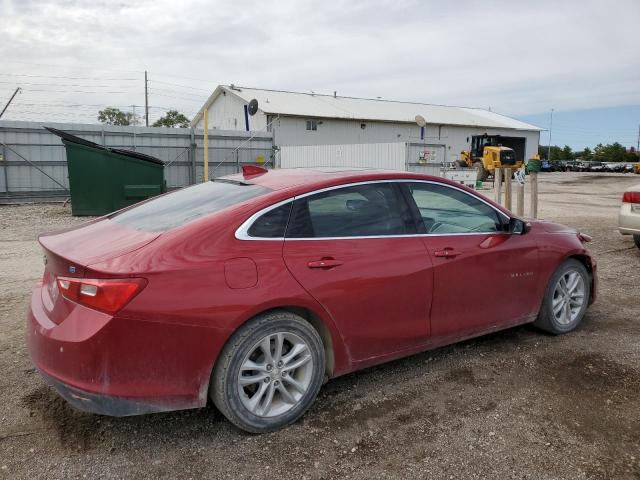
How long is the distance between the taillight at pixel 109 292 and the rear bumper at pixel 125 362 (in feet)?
0.14

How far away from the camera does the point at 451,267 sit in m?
3.73

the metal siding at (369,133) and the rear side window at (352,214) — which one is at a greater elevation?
the metal siding at (369,133)

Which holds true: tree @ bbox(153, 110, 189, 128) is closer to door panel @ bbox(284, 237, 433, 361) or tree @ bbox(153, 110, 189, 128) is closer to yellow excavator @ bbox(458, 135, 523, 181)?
yellow excavator @ bbox(458, 135, 523, 181)

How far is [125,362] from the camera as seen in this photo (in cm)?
265

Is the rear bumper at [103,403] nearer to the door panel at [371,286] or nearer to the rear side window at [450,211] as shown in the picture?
the door panel at [371,286]

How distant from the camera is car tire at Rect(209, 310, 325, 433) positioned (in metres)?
2.88

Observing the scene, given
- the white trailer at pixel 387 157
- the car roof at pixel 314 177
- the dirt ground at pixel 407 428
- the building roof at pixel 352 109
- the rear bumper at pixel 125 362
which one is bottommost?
the dirt ground at pixel 407 428

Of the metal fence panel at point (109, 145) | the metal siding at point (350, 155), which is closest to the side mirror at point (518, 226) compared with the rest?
the metal siding at point (350, 155)

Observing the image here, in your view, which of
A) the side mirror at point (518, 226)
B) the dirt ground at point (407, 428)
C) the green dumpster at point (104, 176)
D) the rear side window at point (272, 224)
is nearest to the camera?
the dirt ground at point (407, 428)

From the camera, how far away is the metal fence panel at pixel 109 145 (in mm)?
17141

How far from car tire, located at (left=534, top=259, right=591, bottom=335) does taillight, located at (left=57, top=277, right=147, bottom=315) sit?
3310 millimetres

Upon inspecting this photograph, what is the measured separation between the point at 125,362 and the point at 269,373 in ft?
2.54

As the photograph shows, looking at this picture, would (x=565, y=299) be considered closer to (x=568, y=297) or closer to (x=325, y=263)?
(x=568, y=297)

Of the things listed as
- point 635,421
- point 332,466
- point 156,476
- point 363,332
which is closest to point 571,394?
point 635,421
